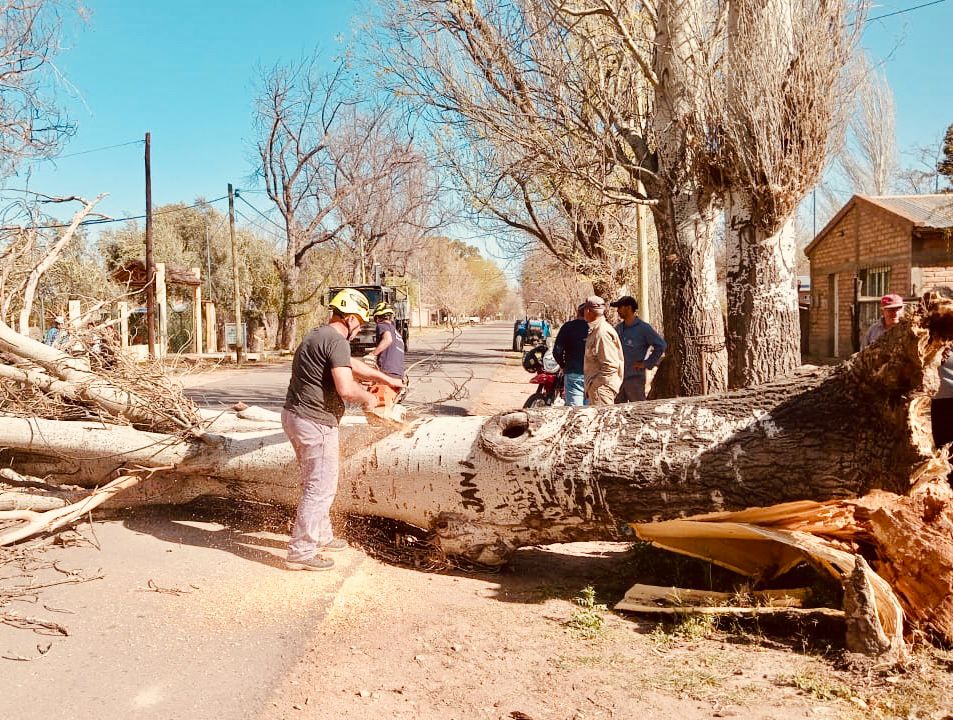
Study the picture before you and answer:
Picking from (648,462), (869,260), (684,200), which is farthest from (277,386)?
(869,260)

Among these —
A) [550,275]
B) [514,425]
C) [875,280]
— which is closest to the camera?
[514,425]

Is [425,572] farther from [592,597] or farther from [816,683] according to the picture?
[816,683]

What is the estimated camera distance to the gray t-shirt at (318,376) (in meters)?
4.78

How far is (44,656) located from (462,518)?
2293 mm

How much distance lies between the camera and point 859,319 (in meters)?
18.9

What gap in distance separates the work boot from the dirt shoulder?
299 millimetres

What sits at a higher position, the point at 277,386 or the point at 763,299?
the point at 763,299

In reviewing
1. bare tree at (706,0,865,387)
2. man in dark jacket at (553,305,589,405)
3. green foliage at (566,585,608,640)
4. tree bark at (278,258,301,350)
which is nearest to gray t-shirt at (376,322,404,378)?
man in dark jacket at (553,305,589,405)

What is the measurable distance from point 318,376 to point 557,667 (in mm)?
2353

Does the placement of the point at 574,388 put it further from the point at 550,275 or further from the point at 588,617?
the point at 550,275

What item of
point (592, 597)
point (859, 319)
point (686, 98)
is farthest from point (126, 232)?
point (592, 597)

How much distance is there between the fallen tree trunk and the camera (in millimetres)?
3578

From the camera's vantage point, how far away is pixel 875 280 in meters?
19.6

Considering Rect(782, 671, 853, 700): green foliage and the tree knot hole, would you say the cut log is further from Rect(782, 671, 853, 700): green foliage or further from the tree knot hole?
the tree knot hole
